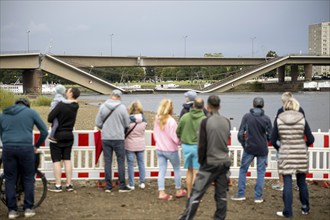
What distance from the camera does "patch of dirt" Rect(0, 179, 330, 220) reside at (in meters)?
8.12

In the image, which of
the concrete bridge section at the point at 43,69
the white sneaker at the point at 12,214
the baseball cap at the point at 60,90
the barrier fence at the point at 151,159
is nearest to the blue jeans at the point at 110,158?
the barrier fence at the point at 151,159

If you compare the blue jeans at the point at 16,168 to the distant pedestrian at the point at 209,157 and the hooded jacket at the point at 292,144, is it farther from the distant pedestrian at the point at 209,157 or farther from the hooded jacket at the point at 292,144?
the hooded jacket at the point at 292,144

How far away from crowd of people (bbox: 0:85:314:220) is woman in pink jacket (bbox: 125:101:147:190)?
19mm

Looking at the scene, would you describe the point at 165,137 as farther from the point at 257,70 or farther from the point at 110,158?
the point at 257,70

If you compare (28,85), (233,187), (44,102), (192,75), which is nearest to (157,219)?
(233,187)

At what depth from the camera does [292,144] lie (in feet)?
25.5

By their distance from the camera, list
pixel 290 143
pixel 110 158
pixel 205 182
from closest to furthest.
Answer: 1. pixel 205 182
2. pixel 290 143
3. pixel 110 158

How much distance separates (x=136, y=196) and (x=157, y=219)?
1739 millimetres

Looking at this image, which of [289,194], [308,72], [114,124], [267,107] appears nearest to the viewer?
[289,194]

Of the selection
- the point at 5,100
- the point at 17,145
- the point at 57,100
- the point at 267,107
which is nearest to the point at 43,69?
the point at 267,107

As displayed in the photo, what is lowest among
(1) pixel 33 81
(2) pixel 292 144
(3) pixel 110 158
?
(3) pixel 110 158

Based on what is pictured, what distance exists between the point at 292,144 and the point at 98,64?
7938 cm

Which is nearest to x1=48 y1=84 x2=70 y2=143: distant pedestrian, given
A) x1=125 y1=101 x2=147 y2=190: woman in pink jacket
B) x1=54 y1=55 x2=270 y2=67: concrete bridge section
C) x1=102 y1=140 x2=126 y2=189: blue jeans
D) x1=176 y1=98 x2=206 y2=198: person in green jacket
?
x1=102 y1=140 x2=126 y2=189: blue jeans

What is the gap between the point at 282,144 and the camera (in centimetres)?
782
